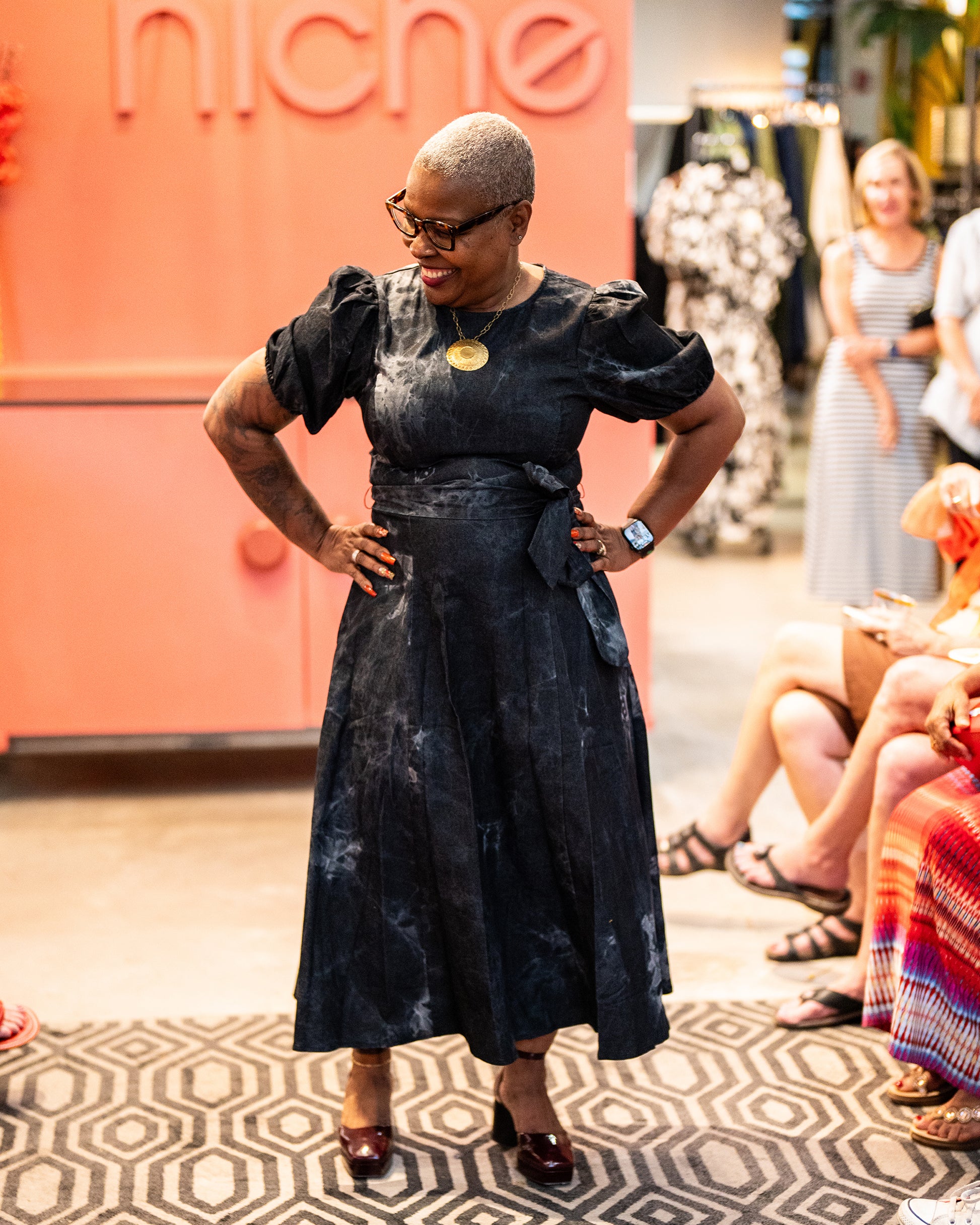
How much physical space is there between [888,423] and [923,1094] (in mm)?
3216

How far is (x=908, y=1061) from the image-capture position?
234cm

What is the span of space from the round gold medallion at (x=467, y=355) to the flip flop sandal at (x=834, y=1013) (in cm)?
140

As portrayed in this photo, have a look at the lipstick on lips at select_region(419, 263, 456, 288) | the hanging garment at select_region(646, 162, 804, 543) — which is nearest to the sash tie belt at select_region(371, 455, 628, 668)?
the lipstick on lips at select_region(419, 263, 456, 288)

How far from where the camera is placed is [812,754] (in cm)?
294

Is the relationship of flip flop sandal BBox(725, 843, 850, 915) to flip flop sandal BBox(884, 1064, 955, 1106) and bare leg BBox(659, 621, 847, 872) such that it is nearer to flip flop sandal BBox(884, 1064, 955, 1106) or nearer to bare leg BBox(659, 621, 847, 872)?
bare leg BBox(659, 621, 847, 872)

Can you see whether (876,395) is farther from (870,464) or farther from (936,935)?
(936,935)

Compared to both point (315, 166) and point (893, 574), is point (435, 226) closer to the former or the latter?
point (315, 166)

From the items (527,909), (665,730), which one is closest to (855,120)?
(665,730)

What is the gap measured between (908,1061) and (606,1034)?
561mm

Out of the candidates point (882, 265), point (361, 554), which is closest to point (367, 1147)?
point (361, 554)

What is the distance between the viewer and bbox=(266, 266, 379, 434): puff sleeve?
2.05 m

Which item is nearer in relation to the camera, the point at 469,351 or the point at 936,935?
the point at 469,351

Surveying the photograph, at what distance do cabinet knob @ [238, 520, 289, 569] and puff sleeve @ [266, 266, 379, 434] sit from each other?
1.72 metres

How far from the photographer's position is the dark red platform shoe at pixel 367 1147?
7.29ft
